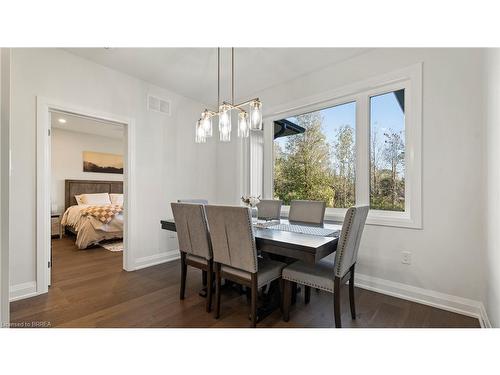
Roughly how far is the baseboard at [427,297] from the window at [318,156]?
910mm

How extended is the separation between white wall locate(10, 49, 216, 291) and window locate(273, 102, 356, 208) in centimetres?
146

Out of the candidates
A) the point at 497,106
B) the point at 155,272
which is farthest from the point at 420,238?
the point at 155,272

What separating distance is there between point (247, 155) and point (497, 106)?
9.65ft

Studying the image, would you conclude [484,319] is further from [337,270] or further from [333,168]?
[333,168]

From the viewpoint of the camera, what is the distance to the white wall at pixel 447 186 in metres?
1.91

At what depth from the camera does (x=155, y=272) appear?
2971mm

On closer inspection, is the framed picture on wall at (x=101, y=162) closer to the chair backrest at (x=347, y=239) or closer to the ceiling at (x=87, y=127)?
the ceiling at (x=87, y=127)

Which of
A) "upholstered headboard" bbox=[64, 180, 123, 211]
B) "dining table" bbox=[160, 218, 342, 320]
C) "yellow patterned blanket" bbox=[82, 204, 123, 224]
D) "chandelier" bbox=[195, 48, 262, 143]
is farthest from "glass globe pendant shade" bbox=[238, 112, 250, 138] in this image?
"upholstered headboard" bbox=[64, 180, 123, 211]

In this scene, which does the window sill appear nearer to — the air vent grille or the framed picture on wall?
the air vent grille

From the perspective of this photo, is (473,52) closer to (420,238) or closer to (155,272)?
(420,238)

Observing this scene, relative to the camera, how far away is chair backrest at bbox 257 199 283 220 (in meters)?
2.81

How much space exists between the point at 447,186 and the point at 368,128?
38.6 inches

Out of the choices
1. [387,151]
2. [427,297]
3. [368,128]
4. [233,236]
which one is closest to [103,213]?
[233,236]
